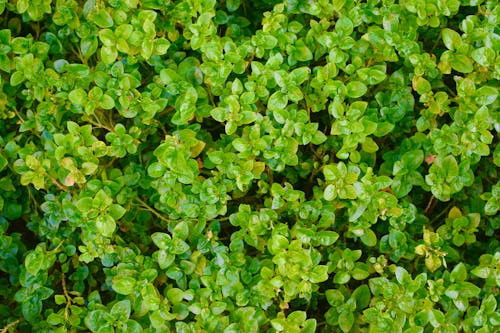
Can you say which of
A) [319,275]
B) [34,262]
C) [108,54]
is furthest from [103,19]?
[319,275]

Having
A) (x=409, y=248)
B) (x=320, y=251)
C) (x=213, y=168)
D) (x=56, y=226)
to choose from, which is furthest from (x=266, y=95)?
(x=56, y=226)

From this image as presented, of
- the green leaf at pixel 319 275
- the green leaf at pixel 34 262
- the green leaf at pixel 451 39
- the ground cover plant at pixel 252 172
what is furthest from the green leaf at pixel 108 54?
the green leaf at pixel 451 39

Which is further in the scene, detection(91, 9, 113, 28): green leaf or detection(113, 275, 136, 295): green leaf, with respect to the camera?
detection(91, 9, 113, 28): green leaf

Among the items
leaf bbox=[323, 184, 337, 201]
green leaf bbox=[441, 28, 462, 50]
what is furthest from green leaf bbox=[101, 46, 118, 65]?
green leaf bbox=[441, 28, 462, 50]

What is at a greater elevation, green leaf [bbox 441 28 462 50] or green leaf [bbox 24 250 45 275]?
green leaf [bbox 441 28 462 50]

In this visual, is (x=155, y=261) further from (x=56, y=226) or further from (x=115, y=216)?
(x=56, y=226)

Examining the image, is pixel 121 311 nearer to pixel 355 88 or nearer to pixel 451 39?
pixel 355 88

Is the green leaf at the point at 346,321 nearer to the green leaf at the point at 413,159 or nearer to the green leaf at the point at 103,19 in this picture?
the green leaf at the point at 413,159

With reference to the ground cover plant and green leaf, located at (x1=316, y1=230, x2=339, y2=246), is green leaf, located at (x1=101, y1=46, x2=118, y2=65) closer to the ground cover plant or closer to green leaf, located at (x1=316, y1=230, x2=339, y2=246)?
the ground cover plant
